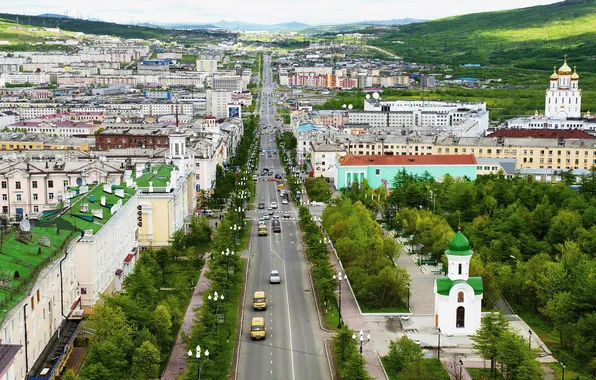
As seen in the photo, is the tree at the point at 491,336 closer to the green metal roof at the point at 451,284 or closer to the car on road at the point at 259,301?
the green metal roof at the point at 451,284

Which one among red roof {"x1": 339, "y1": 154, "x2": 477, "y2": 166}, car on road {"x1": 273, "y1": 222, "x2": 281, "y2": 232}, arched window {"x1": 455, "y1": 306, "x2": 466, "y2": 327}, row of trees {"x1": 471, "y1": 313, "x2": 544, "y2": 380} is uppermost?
red roof {"x1": 339, "y1": 154, "x2": 477, "y2": 166}

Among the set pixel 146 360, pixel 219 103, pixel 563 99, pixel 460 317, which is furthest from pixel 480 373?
pixel 219 103

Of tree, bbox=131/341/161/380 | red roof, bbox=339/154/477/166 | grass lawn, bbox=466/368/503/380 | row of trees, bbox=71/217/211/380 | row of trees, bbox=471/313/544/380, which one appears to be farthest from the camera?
red roof, bbox=339/154/477/166

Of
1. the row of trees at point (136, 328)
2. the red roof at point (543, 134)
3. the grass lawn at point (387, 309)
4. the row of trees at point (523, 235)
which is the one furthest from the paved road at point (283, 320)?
the red roof at point (543, 134)

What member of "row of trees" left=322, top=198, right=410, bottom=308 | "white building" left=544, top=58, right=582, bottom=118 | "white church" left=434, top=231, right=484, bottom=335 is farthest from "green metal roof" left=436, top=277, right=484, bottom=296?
"white building" left=544, top=58, right=582, bottom=118

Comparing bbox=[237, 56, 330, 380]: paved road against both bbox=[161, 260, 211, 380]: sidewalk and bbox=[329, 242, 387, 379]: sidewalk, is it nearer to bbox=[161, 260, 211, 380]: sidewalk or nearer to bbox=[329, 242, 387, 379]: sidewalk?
bbox=[329, 242, 387, 379]: sidewalk
